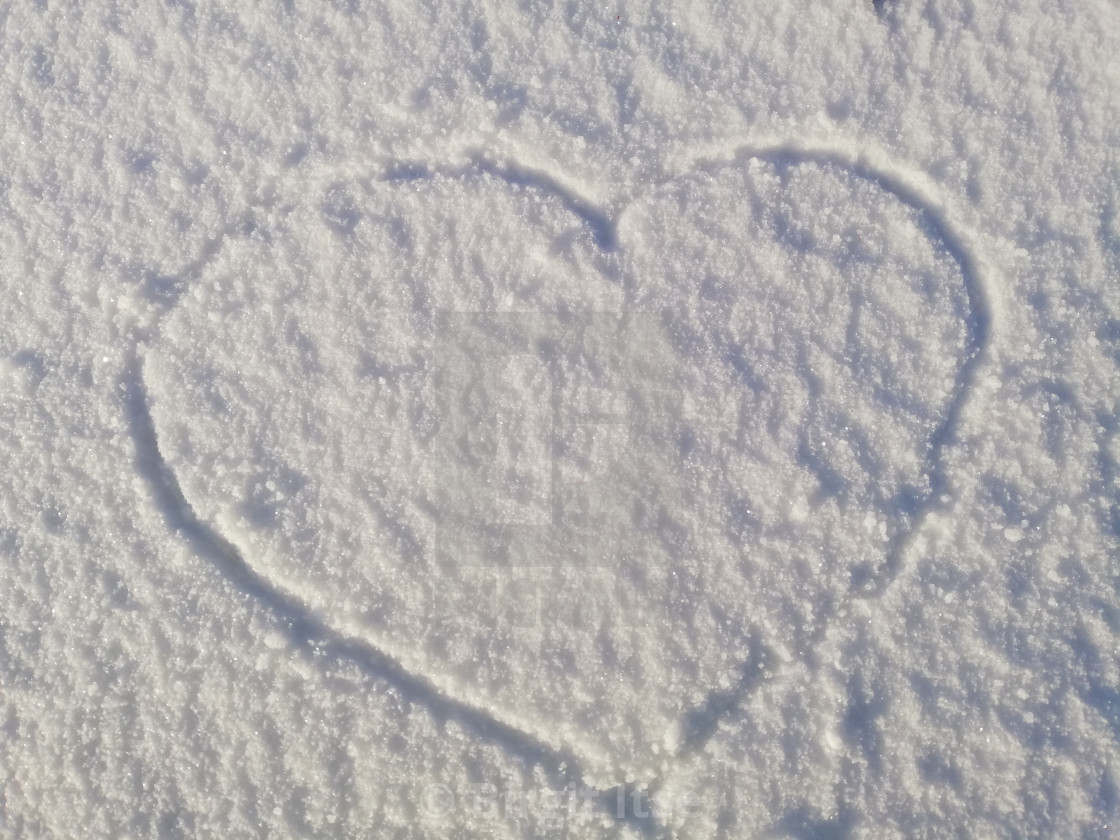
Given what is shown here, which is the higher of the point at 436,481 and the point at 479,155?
the point at 479,155

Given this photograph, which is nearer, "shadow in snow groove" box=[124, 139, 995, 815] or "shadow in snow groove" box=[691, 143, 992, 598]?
"shadow in snow groove" box=[124, 139, 995, 815]

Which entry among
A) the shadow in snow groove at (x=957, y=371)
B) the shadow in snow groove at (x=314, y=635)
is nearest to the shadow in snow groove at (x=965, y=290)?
the shadow in snow groove at (x=957, y=371)

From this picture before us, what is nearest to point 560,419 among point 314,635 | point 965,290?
point 314,635

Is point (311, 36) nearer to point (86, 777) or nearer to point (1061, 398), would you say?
point (86, 777)

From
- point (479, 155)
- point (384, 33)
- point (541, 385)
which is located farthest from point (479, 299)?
point (384, 33)

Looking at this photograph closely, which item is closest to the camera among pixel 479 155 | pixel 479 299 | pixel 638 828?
pixel 638 828

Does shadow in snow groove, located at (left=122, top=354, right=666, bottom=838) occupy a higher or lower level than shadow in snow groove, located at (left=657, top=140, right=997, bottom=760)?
lower

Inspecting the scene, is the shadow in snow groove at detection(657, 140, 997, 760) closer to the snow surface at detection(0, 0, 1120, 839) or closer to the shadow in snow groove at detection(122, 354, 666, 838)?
the snow surface at detection(0, 0, 1120, 839)

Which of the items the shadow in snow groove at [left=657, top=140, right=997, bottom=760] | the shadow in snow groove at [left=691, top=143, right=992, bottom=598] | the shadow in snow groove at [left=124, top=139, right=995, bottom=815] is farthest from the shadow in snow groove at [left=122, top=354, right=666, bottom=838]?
the shadow in snow groove at [left=691, top=143, right=992, bottom=598]
